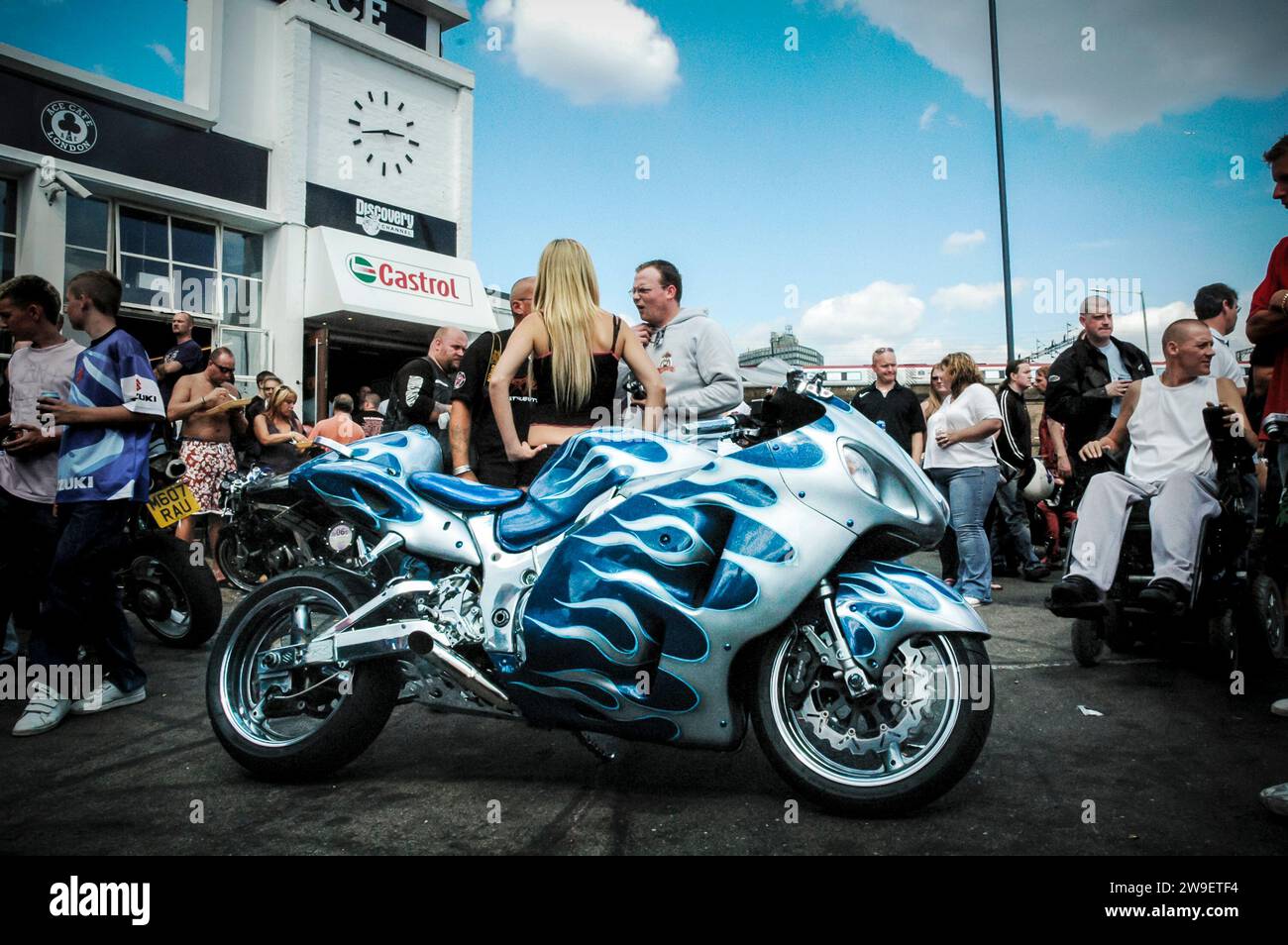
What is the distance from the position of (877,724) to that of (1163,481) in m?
2.65

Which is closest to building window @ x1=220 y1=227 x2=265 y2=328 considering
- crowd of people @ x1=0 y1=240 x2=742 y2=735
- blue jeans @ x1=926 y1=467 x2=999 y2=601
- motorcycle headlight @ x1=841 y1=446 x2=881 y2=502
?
crowd of people @ x1=0 y1=240 x2=742 y2=735

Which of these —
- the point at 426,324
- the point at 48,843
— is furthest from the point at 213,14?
the point at 48,843

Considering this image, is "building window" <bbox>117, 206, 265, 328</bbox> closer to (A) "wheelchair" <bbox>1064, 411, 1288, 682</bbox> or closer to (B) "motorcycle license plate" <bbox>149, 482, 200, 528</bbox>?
(B) "motorcycle license plate" <bbox>149, 482, 200, 528</bbox>

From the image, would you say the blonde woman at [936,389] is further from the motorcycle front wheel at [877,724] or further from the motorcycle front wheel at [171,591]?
the motorcycle front wheel at [171,591]

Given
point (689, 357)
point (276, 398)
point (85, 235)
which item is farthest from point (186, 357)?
point (85, 235)

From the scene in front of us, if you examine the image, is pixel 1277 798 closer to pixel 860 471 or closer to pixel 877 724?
pixel 877 724

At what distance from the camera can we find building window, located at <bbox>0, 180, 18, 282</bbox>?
12.5 meters

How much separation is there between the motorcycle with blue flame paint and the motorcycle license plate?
3.07m

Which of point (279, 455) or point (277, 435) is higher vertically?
point (277, 435)

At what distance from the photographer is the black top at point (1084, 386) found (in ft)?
20.6

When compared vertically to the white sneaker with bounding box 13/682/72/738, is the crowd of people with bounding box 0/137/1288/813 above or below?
above

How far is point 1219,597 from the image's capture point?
4172 millimetres
